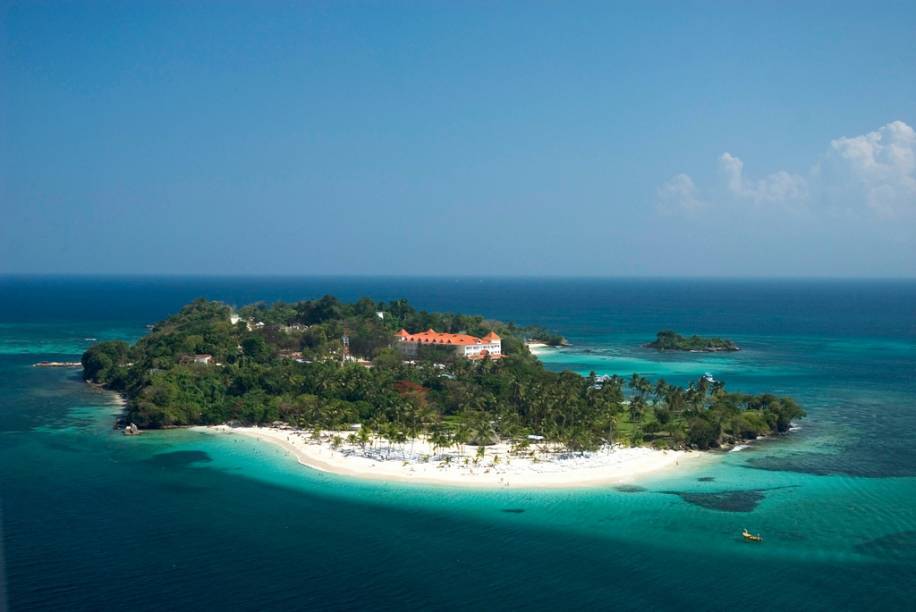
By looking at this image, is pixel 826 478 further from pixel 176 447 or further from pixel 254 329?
pixel 254 329

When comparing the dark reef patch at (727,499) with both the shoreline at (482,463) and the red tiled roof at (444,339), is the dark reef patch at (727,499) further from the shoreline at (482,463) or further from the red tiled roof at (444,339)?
the red tiled roof at (444,339)

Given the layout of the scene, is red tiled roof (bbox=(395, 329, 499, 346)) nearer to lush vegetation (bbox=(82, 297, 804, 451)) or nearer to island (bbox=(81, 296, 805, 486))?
lush vegetation (bbox=(82, 297, 804, 451))

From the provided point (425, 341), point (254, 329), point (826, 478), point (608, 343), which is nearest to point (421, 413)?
point (826, 478)

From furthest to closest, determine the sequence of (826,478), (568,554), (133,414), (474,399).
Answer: (474,399) → (133,414) → (826,478) → (568,554)

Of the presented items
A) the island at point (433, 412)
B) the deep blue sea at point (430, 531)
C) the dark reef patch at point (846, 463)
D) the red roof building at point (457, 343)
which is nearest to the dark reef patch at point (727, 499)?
the deep blue sea at point (430, 531)

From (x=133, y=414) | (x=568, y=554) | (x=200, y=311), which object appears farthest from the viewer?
(x=200, y=311)
